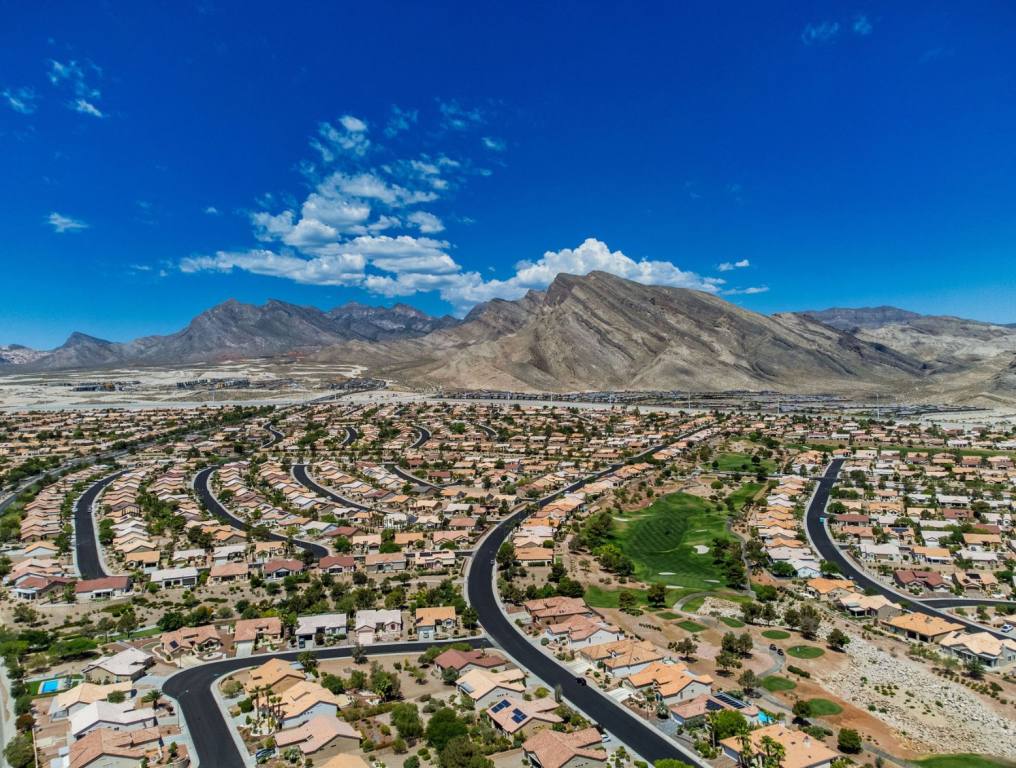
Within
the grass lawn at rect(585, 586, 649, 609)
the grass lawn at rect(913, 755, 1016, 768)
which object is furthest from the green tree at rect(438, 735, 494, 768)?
the grass lawn at rect(585, 586, 649, 609)

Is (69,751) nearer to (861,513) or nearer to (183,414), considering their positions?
(861,513)

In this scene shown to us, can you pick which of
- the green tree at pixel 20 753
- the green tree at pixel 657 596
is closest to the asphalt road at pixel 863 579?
the green tree at pixel 657 596

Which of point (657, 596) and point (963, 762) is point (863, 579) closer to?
point (657, 596)

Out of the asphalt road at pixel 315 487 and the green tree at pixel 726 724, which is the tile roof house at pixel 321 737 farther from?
the asphalt road at pixel 315 487

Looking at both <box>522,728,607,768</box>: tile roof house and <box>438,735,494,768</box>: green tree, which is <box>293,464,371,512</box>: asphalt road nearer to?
<box>438,735,494,768</box>: green tree

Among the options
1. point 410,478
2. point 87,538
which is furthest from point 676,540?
point 87,538
